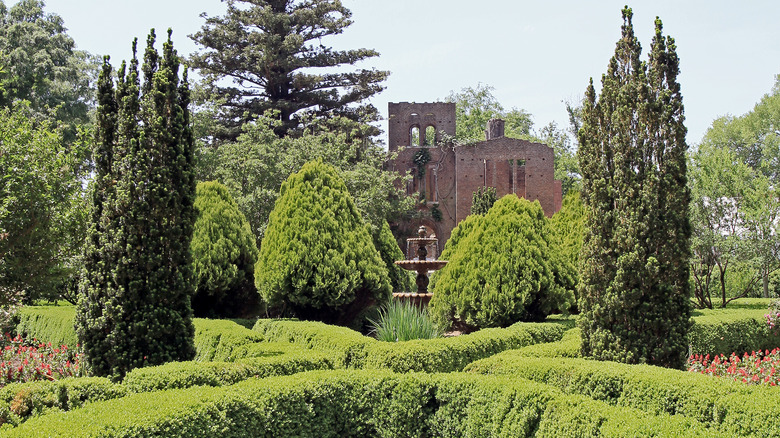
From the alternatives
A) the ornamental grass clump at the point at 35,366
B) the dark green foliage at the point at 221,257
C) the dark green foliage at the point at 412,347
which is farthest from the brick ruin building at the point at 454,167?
the ornamental grass clump at the point at 35,366

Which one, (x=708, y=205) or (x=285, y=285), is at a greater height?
(x=708, y=205)

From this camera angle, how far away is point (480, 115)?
4697 cm

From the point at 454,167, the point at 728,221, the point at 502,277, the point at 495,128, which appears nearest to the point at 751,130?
the point at 495,128

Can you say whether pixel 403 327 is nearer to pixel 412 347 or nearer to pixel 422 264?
pixel 412 347

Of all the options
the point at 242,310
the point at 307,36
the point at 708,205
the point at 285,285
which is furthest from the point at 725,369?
the point at 307,36

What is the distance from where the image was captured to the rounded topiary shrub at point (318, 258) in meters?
9.58

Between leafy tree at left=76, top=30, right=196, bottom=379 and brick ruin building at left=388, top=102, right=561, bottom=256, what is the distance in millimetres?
22399

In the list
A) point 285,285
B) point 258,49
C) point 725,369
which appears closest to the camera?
point 725,369

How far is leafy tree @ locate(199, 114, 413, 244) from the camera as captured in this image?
18.4 meters

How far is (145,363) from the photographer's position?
6434 mm

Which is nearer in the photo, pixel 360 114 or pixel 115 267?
pixel 115 267

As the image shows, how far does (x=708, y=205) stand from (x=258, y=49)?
65.4 feet

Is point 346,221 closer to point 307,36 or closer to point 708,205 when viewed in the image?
point 708,205

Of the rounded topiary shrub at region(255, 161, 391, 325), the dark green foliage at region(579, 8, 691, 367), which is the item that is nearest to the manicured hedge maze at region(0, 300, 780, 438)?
the dark green foliage at region(579, 8, 691, 367)
